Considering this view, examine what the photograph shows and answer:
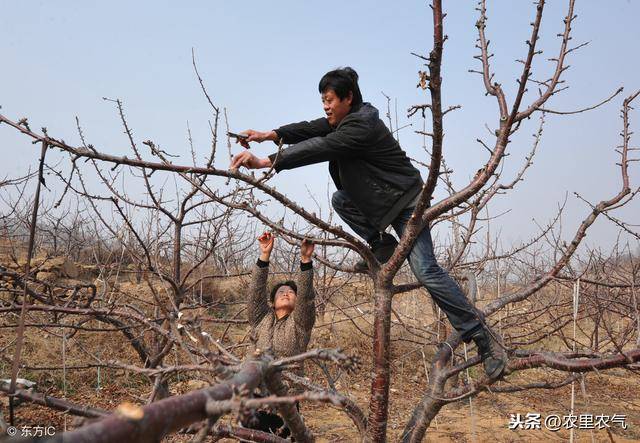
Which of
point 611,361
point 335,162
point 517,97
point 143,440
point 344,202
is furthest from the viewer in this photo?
point 344,202

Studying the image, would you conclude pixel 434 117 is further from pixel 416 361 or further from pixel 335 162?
pixel 416 361

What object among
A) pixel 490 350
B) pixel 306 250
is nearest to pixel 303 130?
pixel 306 250

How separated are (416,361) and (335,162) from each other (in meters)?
9.37

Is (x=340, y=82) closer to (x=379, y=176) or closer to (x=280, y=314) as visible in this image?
(x=379, y=176)

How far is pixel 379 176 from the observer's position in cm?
200

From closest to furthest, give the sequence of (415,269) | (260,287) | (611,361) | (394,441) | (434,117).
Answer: (434,117)
(611,361)
(415,269)
(260,287)
(394,441)

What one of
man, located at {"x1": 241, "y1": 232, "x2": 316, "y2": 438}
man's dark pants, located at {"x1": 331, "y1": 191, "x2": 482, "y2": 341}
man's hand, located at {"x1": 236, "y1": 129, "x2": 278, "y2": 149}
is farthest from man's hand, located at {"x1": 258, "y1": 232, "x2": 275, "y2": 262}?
man's dark pants, located at {"x1": 331, "y1": 191, "x2": 482, "y2": 341}

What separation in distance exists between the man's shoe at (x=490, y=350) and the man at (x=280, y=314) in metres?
0.97

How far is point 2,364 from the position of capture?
302 inches

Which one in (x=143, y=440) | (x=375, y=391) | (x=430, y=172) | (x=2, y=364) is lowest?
(x=2, y=364)

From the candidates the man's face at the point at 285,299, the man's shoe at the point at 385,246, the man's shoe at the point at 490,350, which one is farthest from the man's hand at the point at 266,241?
the man's shoe at the point at 490,350

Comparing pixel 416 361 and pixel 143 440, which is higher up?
pixel 143 440

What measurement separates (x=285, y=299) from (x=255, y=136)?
58.5 inches

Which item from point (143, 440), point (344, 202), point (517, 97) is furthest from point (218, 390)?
point (344, 202)
